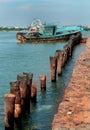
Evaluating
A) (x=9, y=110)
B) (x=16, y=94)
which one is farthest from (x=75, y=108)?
(x=16, y=94)

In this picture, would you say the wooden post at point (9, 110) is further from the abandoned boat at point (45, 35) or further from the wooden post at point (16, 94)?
the abandoned boat at point (45, 35)

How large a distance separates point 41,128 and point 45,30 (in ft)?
190

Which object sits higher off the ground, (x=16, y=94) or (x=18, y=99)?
(x=16, y=94)

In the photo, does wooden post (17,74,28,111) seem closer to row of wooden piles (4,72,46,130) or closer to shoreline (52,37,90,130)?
row of wooden piles (4,72,46,130)

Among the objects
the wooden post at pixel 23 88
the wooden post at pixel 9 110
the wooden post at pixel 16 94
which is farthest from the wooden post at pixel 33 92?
the wooden post at pixel 9 110

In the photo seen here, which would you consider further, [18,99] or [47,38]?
[47,38]

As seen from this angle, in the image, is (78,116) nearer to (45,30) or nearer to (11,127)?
(11,127)

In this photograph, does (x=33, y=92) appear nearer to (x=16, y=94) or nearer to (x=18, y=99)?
(x=18, y=99)

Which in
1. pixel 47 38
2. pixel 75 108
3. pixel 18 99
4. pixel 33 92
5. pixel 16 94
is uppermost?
pixel 75 108

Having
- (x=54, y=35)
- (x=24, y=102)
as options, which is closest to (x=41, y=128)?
(x=24, y=102)

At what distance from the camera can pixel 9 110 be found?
13.2 meters

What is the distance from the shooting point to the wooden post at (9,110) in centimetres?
1292

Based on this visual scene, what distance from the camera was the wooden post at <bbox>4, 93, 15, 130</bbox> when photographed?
12.9 m

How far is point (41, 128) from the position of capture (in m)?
13.8
